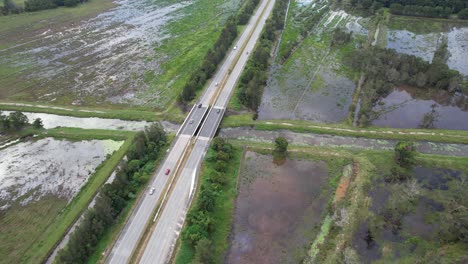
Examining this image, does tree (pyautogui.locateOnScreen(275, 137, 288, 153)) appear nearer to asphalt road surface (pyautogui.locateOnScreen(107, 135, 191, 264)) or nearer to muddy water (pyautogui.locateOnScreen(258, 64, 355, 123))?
muddy water (pyautogui.locateOnScreen(258, 64, 355, 123))

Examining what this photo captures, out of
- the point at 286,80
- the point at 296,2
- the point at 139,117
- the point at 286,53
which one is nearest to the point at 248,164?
the point at 139,117

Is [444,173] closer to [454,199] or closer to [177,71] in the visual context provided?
[454,199]

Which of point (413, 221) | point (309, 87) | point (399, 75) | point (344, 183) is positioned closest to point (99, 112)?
point (309, 87)

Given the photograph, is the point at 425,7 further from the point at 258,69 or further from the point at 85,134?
the point at 85,134

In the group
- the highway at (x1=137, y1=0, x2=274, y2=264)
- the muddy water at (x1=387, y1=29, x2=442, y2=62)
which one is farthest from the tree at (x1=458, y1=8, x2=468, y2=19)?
the highway at (x1=137, y1=0, x2=274, y2=264)

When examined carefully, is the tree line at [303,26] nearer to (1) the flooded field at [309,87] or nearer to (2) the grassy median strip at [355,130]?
(1) the flooded field at [309,87]
